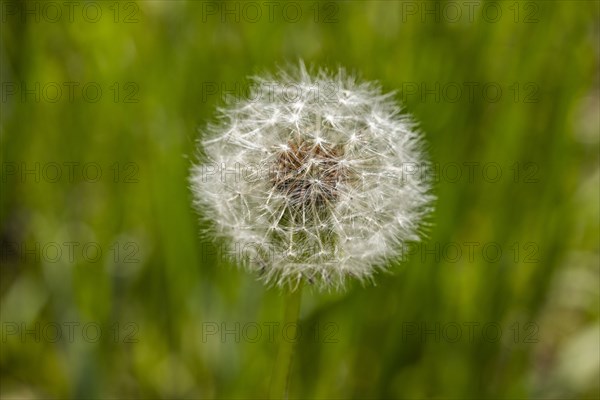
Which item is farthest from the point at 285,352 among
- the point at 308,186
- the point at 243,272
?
the point at 243,272

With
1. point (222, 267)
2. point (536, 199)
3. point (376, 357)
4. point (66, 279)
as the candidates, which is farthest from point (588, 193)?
point (66, 279)

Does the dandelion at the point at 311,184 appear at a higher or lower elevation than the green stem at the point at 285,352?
higher

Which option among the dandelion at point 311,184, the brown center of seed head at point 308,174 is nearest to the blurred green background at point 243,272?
the dandelion at point 311,184

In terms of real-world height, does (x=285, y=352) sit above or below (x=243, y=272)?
below

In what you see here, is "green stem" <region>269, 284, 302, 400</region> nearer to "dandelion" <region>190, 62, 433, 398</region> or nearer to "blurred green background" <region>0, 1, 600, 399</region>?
"dandelion" <region>190, 62, 433, 398</region>

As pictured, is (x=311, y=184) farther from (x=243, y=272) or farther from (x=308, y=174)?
(x=243, y=272)

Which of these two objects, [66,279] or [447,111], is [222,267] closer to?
[66,279]

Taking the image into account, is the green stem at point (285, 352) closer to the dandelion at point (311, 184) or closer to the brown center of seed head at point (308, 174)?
the dandelion at point (311, 184)
